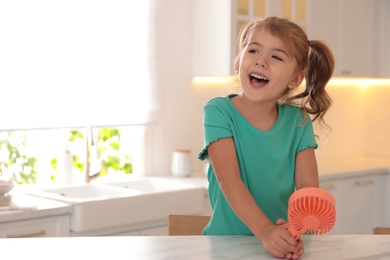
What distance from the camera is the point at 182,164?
13.9 ft

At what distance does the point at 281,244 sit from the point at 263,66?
550 millimetres

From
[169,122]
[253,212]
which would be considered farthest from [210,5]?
[253,212]

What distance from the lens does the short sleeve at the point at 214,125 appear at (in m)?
1.91

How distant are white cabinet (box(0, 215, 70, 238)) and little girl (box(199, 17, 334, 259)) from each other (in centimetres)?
134

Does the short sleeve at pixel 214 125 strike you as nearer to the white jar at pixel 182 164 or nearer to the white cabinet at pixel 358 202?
the white jar at pixel 182 164

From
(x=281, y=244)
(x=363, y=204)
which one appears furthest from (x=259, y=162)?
(x=363, y=204)

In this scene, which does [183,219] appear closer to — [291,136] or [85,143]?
[291,136]

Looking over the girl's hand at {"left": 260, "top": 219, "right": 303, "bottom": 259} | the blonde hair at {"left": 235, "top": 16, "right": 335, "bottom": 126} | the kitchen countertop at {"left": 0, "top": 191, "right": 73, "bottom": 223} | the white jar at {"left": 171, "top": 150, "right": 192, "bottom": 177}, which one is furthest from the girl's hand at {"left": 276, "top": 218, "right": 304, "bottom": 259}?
the white jar at {"left": 171, "top": 150, "right": 192, "bottom": 177}

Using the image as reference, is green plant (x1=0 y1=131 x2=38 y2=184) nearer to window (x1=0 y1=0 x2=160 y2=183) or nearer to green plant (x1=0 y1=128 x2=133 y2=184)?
green plant (x1=0 y1=128 x2=133 y2=184)

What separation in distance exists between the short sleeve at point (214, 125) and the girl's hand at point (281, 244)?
40 cm

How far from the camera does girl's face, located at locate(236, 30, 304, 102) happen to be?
1899 mm

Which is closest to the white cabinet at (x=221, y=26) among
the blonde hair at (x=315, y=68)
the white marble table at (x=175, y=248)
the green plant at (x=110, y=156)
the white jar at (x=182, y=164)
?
the white jar at (x=182, y=164)

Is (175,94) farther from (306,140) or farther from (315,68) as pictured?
(306,140)

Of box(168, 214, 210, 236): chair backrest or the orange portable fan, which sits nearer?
the orange portable fan
